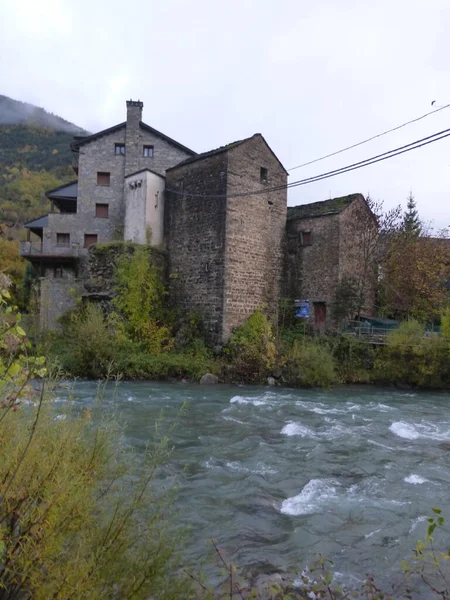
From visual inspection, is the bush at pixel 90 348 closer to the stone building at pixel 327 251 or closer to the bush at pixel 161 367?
the bush at pixel 161 367

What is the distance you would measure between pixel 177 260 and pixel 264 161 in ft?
21.5

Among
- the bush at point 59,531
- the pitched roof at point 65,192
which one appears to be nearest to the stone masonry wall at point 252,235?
the pitched roof at point 65,192

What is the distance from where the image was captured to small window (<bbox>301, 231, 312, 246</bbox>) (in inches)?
947

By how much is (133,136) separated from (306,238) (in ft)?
42.9

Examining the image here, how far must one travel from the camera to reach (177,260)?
954 inches

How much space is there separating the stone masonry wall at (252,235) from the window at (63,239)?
1171 centimetres

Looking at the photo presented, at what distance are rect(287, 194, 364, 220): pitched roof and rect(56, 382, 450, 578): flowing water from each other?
1132 cm

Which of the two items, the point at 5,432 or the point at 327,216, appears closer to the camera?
the point at 5,432

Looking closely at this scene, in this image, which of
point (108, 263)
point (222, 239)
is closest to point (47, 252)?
point (108, 263)

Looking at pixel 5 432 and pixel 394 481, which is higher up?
pixel 5 432

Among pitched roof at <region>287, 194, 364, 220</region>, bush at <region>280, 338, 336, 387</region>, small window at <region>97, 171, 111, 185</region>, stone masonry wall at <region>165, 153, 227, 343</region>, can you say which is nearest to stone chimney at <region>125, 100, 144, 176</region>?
small window at <region>97, 171, 111, 185</region>

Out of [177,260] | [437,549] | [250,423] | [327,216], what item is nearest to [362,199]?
[327,216]

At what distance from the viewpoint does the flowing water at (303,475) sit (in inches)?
224

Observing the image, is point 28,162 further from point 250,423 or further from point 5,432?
point 5,432
